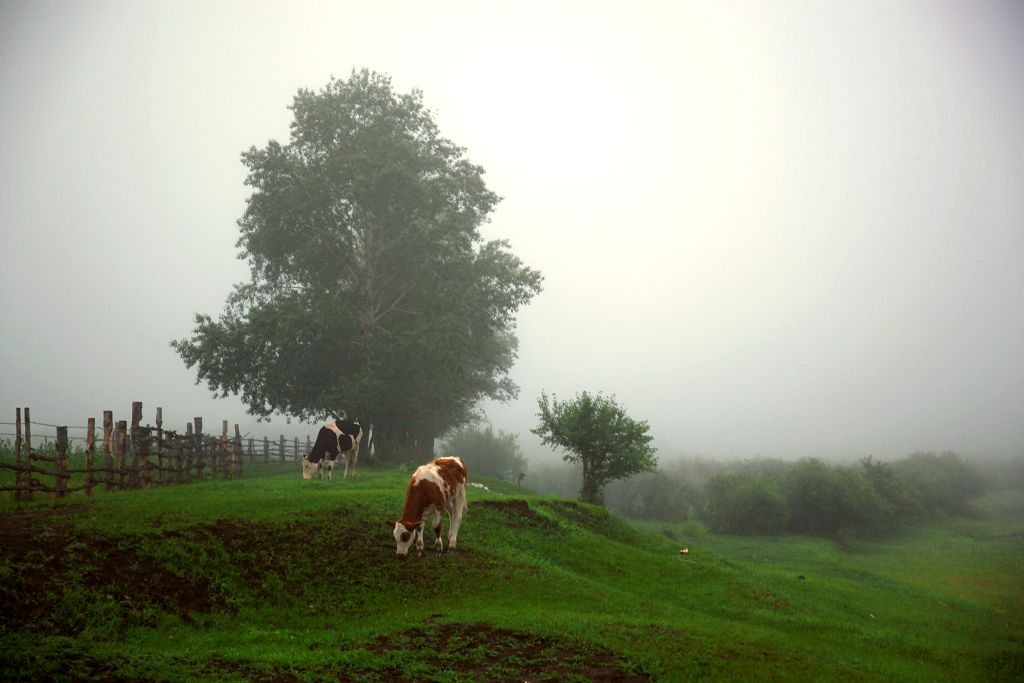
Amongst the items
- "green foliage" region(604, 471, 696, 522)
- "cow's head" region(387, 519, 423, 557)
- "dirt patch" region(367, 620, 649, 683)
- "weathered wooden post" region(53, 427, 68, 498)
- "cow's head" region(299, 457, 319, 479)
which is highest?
"weathered wooden post" region(53, 427, 68, 498)

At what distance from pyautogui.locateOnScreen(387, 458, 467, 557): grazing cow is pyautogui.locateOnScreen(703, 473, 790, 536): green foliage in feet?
156

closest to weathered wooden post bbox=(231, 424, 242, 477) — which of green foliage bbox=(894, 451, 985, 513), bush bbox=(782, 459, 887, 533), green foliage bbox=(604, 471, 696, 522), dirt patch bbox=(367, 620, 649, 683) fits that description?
dirt patch bbox=(367, 620, 649, 683)

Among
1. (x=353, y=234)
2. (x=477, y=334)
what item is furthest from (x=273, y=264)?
(x=477, y=334)

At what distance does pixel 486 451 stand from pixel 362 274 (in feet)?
126

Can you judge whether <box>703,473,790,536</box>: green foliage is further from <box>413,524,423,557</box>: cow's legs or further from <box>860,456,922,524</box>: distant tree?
<box>413,524,423,557</box>: cow's legs

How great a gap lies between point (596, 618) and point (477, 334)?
2965 centimetres

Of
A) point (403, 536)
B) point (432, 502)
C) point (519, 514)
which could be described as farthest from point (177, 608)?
point (519, 514)

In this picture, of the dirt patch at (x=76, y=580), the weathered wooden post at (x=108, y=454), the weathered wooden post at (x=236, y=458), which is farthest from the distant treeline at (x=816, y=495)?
the dirt patch at (x=76, y=580)

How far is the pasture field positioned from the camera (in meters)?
11.1

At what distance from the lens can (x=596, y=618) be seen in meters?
16.3

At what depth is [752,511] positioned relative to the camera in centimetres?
6009

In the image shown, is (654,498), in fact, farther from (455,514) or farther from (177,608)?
(177,608)

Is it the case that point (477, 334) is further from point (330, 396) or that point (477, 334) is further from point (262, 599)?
point (262, 599)

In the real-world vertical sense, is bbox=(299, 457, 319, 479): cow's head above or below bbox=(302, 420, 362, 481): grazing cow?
below
